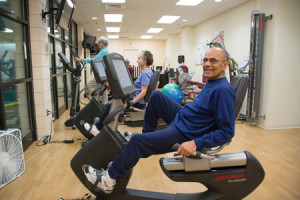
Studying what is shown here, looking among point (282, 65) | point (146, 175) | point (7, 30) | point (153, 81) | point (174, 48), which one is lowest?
point (146, 175)

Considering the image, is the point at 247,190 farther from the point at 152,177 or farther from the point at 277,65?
the point at 277,65

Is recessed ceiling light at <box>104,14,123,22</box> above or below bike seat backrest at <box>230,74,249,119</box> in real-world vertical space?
above

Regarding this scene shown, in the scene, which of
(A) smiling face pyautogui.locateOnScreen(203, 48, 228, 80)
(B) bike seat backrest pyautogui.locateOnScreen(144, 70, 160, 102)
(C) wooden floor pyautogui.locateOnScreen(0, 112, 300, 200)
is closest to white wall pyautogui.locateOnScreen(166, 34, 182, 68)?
(C) wooden floor pyautogui.locateOnScreen(0, 112, 300, 200)

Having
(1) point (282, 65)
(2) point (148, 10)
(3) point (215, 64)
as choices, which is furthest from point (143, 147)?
(2) point (148, 10)

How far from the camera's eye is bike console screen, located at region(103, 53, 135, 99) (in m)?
1.65

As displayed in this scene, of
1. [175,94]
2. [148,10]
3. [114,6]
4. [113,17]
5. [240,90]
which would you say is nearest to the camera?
[240,90]

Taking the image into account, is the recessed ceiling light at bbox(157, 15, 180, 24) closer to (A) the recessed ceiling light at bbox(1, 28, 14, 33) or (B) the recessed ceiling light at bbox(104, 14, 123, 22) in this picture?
(B) the recessed ceiling light at bbox(104, 14, 123, 22)

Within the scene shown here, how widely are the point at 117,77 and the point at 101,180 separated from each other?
2.43 ft

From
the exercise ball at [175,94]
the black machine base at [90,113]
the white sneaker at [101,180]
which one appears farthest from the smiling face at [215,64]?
the exercise ball at [175,94]

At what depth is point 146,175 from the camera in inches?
94.2

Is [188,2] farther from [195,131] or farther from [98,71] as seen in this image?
[195,131]

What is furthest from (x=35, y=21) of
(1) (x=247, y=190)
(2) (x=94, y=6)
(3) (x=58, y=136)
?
(1) (x=247, y=190)

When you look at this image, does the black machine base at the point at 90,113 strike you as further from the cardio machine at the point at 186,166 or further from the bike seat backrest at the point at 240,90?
the bike seat backrest at the point at 240,90

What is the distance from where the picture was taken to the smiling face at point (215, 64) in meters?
1.69
